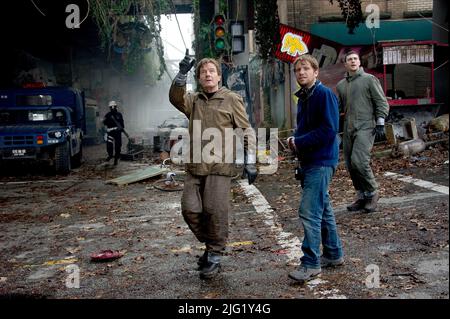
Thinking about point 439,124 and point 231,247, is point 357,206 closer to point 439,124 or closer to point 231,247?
point 231,247

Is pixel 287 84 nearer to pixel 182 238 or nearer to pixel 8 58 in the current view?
pixel 8 58

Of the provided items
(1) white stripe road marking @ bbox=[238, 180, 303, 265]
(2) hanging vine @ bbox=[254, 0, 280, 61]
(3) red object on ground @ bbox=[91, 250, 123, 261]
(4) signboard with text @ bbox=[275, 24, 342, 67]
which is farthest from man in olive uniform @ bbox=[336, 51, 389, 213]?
(2) hanging vine @ bbox=[254, 0, 280, 61]

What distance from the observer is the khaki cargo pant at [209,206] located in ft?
13.8

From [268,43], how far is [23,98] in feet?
32.3

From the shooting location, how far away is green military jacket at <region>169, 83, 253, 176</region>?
→ 4.25 m

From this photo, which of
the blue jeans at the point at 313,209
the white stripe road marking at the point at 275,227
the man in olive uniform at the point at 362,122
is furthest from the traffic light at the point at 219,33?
the blue jeans at the point at 313,209

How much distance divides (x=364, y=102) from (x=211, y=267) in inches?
130

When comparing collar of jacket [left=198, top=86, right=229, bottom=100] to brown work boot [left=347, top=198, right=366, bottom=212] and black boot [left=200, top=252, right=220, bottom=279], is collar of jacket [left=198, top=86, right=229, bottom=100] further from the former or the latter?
brown work boot [left=347, top=198, right=366, bottom=212]

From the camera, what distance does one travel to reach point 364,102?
20.3ft

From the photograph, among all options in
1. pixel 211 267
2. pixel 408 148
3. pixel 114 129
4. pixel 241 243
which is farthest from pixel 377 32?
pixel 211 267

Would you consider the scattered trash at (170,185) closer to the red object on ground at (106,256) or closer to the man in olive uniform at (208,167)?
the red object on ground at (106,256)

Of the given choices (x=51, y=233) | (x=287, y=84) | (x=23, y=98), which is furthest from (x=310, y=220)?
(x=287, y=84)

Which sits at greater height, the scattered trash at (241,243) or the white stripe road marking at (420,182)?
the white stripe road marking at (420,182)

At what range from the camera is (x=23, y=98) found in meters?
13.8
